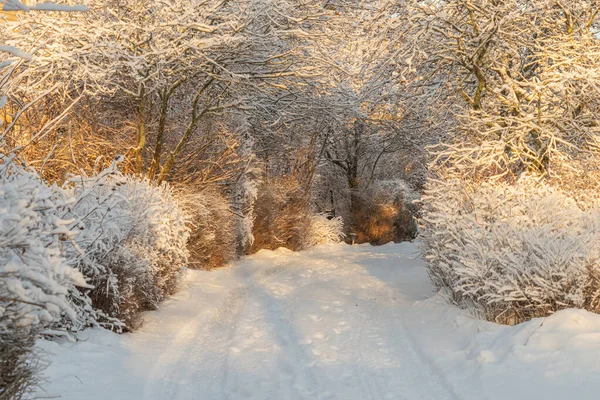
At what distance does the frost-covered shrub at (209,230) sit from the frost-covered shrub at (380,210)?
13.0m

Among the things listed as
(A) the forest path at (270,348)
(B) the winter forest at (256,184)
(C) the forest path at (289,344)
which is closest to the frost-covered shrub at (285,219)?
(B) the winter forest at (256,184)

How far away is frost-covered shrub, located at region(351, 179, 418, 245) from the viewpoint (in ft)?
93.2

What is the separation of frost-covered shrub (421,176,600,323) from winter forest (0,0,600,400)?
4 cm

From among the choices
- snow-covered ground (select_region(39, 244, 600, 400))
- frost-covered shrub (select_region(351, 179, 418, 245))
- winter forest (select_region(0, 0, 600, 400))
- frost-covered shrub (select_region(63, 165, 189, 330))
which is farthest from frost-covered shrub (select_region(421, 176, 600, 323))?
frost-covered shrub (select_region(351, 179, 418, 245))

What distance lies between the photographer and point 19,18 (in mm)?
10633

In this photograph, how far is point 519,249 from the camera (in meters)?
7.36

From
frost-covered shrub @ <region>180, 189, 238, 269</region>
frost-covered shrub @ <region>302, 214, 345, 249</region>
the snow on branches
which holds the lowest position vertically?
frost-covered shrub @ <region>302, 214, 345, 249</region>

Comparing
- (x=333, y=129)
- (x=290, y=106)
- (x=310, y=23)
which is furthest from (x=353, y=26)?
(x=333, y=129)

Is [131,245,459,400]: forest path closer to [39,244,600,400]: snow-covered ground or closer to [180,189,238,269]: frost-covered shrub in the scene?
[39,244,600,400]: snow-covered ground

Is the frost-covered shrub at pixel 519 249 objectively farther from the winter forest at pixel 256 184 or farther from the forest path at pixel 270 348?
the forest path at pixel 270 348

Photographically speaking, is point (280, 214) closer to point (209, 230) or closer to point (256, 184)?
point (256, 184)

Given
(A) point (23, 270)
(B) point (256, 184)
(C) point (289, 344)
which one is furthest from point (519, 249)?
(B) point (256, 184)

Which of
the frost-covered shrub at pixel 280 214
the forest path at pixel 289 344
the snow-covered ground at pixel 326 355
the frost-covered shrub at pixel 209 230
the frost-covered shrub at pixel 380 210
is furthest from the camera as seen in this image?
the frost-covered shrub at pixel 380 210

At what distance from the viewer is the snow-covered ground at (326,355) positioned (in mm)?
5445
